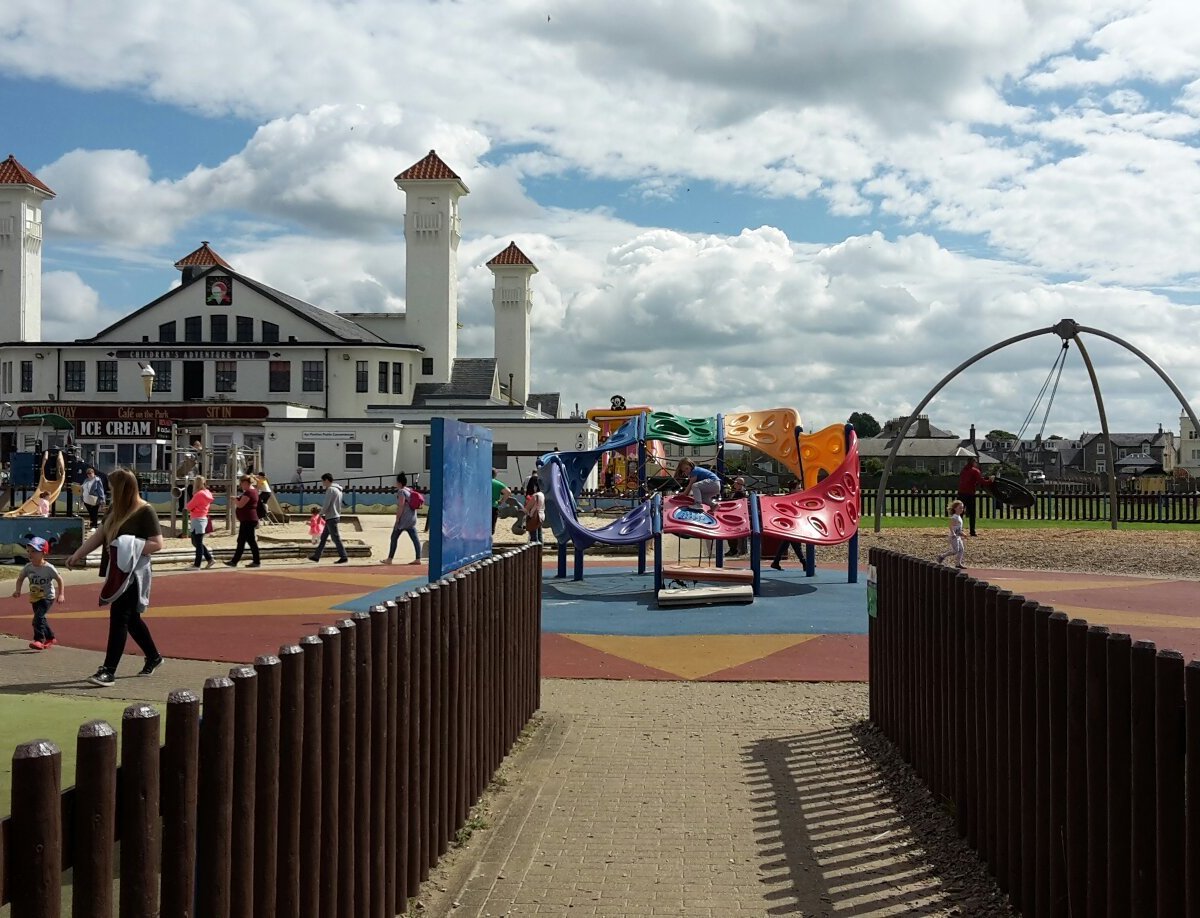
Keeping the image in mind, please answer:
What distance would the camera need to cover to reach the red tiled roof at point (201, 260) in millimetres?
73312

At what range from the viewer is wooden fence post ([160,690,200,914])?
10.4 ft

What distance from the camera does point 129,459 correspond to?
183 feet

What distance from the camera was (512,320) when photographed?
79688mm

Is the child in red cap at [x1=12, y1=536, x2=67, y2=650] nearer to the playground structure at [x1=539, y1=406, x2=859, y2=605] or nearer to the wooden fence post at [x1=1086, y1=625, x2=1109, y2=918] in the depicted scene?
the playground structure at [x1=539, y1=406, x2=859, y2=605]

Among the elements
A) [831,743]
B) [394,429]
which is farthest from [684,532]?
[394,429]

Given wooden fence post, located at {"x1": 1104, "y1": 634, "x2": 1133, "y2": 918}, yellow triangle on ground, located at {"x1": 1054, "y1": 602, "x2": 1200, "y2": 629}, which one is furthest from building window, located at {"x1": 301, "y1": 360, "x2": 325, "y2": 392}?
wooden fence post, located at {"x1": 1104, "y1": 634, "x2": 1133, "y2": 918}

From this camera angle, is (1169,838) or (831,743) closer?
(1169,838)

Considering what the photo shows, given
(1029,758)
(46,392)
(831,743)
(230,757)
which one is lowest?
(831,743)

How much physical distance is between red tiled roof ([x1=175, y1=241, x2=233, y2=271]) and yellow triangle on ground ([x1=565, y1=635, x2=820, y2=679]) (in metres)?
64.8

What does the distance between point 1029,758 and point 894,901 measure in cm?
92

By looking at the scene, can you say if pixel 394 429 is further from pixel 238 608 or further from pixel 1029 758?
pixel 1029 758

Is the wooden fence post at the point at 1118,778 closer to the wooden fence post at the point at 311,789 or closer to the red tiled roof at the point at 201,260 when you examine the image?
Answer: the wooden fence post at the point at 311,789

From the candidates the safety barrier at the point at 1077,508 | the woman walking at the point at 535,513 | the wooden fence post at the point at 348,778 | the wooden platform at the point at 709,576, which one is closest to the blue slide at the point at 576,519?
the wooden platform at the point at 709,576

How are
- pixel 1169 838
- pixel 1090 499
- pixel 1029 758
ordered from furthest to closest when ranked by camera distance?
pixel 1090 499 < pixel 1029 758 < pixel 1169 838
